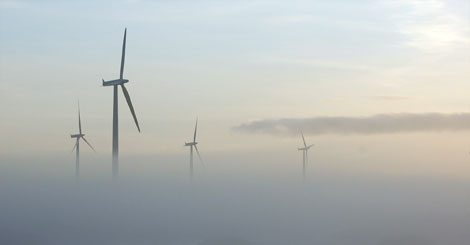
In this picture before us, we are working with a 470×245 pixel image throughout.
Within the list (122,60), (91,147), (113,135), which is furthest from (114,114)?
(91,147)

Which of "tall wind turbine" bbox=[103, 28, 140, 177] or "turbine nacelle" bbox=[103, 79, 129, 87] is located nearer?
"tall wind turbine" bbox=[103, 28, 140, 177]

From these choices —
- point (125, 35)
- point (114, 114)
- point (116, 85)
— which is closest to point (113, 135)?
point (114, 114)

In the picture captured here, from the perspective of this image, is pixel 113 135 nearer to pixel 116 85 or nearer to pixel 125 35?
pixel 116 85

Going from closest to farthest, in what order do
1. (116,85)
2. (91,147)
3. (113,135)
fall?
(113,135), (116,85), (91,147)

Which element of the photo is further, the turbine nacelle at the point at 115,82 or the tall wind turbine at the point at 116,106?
the turbine nacelle at the point at 115,82

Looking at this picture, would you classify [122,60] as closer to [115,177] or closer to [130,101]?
[130,101]

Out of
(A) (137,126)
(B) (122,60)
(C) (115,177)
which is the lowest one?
(C) (115,177)

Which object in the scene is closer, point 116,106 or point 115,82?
point 116,106

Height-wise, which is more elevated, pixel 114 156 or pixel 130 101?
pixel 130 101

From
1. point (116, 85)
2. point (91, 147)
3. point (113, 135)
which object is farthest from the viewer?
point (91, 147)

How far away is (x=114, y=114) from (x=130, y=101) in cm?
723

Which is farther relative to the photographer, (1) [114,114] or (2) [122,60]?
(2) [122,60]

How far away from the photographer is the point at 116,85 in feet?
589

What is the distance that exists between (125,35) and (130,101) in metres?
18.4
